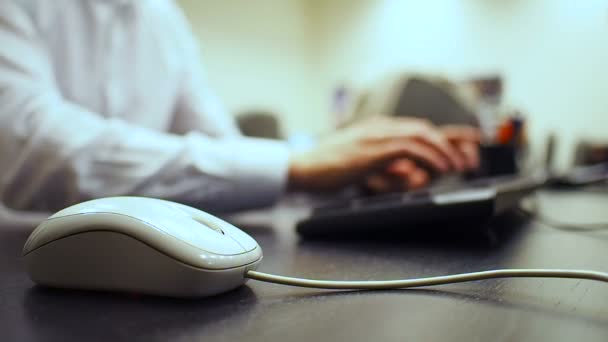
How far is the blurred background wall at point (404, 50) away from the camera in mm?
2135

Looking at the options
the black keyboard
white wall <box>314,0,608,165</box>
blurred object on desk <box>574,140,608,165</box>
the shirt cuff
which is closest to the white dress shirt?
the shirt cuff

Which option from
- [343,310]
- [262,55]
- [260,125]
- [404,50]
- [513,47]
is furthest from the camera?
[262,55]

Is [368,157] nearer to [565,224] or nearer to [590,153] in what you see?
[565,224]

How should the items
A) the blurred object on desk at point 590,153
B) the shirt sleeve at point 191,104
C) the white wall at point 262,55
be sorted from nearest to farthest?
the shirt sleeve at point 191,104
the blurred object on desk at point 590,153
the white wall at point 262,55

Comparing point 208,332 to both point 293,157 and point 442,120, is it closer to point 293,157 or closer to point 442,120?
point 293,157

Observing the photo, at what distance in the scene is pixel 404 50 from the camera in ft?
9.47

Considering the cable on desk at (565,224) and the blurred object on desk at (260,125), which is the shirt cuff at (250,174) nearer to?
the cable on desk at (565,224)

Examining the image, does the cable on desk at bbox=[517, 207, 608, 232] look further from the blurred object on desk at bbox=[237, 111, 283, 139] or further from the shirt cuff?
the blurred object on desk at bbox=[237, 111, 283, 139]

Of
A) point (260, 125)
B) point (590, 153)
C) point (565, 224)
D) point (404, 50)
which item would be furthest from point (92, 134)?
point (404, 50)

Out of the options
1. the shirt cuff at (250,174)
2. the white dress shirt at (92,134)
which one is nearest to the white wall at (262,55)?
the white dress shirt at (92,134)

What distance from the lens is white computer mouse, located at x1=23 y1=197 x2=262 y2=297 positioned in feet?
0.69

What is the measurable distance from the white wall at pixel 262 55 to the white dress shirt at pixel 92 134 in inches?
85.1

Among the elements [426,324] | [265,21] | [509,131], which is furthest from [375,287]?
[265,21]

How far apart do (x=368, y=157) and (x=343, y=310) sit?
305 millimetres
